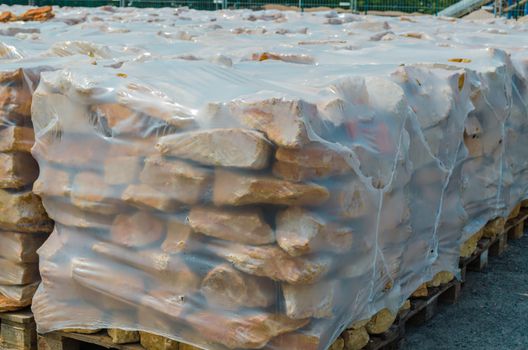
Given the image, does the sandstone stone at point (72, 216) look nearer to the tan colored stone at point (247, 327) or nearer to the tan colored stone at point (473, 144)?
the tan colored stone at point (247, 327)

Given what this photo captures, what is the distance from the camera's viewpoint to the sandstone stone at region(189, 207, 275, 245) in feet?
8.29

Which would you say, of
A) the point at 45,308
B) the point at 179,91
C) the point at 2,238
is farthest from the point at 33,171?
the point at 179,91

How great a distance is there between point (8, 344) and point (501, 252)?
2.81 m

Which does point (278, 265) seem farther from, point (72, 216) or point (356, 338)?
point (72, 216)

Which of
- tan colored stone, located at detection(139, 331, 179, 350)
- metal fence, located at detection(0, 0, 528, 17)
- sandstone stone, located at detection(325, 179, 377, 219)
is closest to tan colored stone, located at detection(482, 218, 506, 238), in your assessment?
sandstone stone, located at detection(325, 179, 377, 219)

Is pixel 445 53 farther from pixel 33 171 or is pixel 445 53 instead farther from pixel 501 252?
pixel 33 171

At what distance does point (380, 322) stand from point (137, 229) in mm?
995

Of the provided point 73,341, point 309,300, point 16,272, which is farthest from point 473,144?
point 16,272

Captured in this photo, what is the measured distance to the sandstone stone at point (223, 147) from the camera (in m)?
2.45

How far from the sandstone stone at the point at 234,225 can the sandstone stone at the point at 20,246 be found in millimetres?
883

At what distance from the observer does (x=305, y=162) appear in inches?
97.0

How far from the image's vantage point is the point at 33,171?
3.22 metres

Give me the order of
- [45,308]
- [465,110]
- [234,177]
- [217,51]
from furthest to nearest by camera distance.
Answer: [217,51] → [465,110] → [45,308] → [234,177]

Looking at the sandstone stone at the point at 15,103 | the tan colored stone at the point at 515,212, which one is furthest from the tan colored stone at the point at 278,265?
the tan colored stone at the point at 515,212
